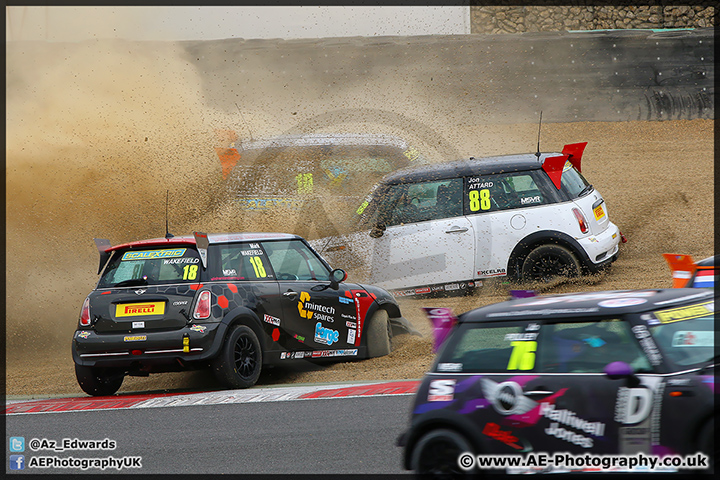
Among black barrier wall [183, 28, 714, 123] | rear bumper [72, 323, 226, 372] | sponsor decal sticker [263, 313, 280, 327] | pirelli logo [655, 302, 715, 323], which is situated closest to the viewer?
pirelli logo [655, 302, 715, 323]

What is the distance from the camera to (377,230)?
391 inches

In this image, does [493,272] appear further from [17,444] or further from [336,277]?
[17,444]

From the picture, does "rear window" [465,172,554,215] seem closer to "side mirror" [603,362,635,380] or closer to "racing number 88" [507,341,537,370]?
"racing number 88" [507,341,537,370]

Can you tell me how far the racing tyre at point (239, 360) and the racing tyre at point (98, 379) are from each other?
106 centimetres

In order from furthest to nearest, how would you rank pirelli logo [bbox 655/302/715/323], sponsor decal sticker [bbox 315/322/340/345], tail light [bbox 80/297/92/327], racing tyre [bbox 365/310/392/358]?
racing tyre [bbox 365/310/392/358] → sponsor decal sticker [bbox 315/322/340/345] → tail light [bbox 80/297/92/327] → pirelli logo [bbox 655/302/715/323]

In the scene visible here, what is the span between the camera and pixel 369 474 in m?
4.73

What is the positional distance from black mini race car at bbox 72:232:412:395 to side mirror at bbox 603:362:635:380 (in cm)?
424

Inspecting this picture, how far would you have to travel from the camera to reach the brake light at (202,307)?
734 centimetres

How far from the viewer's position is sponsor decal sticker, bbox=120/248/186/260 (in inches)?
304

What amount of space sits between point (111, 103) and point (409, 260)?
360 inches

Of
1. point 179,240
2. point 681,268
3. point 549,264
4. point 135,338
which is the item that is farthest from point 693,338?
point 549,264

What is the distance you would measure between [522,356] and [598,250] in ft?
18.4

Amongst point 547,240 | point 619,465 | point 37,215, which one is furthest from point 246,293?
point 37,215

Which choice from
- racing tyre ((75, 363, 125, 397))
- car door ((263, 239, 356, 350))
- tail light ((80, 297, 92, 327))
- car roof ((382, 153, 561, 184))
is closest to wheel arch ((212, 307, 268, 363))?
car door ((263, 239, 356, 350))
